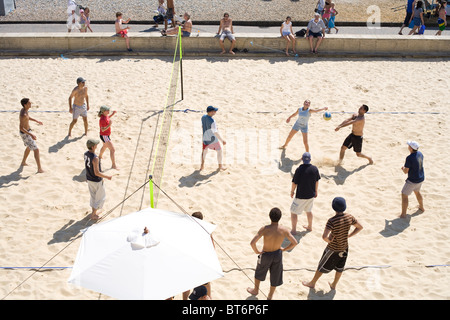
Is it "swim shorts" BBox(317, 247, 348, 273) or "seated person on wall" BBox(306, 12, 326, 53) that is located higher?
"seated person on wall" BBox(306, 12, 326, 53)

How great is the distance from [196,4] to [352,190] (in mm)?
14009

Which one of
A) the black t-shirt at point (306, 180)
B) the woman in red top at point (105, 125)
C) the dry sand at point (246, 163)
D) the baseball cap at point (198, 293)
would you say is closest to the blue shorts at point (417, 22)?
the dry sand at point (246, 163)

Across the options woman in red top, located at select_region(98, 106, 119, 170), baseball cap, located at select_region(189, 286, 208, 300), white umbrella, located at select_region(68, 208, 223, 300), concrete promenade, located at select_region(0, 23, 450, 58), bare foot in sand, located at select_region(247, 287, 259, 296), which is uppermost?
concrete promenade, located at select_region(0, 23, 450, 58)

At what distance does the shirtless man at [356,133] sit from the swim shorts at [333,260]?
12.0ft

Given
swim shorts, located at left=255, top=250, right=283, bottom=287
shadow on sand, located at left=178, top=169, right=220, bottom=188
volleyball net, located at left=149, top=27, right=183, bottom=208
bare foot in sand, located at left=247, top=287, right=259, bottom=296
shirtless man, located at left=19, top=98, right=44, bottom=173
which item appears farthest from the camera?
volleyball net, located at left=149, top=27, right=183, bottom=208

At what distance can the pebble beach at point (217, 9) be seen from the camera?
19.5 m

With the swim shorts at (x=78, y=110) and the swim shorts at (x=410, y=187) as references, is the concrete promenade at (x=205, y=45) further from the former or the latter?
the swim shorts at (x=410, y=187)

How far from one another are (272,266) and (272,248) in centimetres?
28

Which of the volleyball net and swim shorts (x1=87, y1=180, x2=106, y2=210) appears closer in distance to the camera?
swim shorts (x1=87, y1=180, x2=106, y2=210)

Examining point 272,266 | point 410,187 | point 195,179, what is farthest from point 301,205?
point 195,179

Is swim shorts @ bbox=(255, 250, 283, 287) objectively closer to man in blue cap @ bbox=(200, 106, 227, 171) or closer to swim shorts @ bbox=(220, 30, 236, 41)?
man in blue cap @ bbox=(200, 106, 227, 171)

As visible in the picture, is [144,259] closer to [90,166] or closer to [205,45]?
[90,166]

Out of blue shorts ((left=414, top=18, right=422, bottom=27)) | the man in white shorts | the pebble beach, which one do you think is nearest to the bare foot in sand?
the man in white shorts

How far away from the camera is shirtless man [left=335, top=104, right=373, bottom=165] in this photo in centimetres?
956
